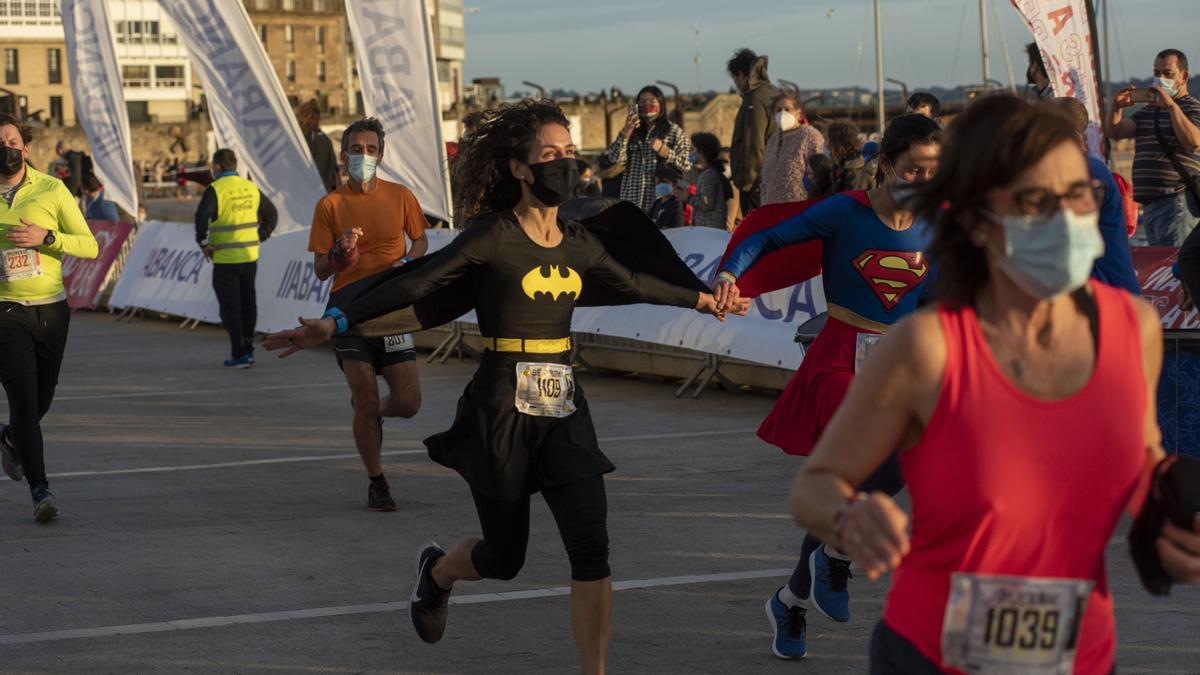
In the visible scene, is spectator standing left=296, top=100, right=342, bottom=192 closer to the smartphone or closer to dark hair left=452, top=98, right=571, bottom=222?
the smartphone

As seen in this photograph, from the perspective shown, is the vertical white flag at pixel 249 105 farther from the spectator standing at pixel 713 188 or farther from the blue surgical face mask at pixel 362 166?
the blue surgical face mask at pixel 362 166

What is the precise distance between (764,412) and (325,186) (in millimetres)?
7751

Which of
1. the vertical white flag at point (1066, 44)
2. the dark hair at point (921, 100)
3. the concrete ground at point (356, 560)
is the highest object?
the vertical white flag at point (1066, 44)

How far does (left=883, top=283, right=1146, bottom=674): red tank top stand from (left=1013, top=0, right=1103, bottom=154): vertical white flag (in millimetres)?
8727

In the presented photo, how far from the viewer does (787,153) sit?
14.5 meters

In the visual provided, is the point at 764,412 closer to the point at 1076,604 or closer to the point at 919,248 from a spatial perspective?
the point at 919,248

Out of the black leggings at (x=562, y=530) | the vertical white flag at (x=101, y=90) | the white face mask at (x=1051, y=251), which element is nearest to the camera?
the white face mask at (x=1051, y=251)

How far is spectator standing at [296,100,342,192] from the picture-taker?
60.9 ft

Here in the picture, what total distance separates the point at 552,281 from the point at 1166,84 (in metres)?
6.59

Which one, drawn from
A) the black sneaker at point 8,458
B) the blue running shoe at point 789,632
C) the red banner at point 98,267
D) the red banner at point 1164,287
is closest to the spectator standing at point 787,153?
the red banner at point 1164,287

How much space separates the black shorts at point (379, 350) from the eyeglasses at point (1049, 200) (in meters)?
6.69

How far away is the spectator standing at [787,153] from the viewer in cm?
1437

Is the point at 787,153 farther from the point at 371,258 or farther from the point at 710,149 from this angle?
the point at 371,258

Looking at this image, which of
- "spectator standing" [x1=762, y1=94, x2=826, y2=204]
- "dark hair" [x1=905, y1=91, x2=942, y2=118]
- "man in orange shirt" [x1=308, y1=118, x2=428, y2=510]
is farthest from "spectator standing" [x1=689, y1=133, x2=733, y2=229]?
"man in orange shirt" [x1=308, y1=118, x2=428, y2=510]
